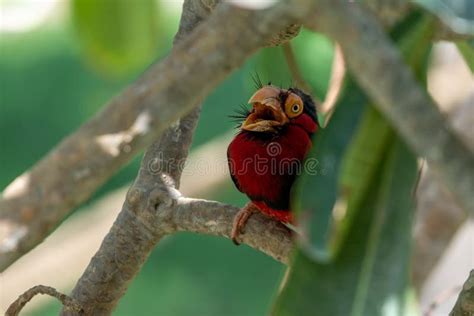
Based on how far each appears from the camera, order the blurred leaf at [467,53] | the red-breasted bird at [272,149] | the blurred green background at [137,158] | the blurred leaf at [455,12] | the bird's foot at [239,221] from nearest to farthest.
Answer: the blurred leaf at [455,12] < the blurred leaf at [467,53] < the bird's foot at [239,221] < the red-breasted bird at [272,149] < the blurred green background at [137,158]

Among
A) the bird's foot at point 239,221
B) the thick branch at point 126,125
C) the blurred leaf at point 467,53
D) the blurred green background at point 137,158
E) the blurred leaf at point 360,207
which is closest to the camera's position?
the thick branch at point 126,125

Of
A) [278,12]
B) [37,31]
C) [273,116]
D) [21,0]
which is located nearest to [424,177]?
[273,116]

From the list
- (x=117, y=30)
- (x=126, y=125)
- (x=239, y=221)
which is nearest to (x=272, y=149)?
(x=239, y=221)

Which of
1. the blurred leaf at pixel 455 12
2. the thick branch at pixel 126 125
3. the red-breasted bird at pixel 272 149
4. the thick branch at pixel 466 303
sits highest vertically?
the thick branch at pixel 126 125

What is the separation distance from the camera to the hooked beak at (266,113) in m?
Result: 2.11

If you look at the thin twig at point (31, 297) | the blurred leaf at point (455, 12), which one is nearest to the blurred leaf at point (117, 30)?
the thin twig at point (31, 297)

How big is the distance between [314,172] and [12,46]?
3528 millimetres

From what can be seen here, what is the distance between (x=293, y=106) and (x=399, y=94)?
136 cm

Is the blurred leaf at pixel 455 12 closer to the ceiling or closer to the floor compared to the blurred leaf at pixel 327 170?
closer to the ceiling

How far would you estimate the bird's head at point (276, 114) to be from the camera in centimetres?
213

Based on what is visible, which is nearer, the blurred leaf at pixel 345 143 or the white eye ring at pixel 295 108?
the blurred leaf at pixel 345 143

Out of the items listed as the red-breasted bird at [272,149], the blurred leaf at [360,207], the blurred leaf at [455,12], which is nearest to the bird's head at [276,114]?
the red-breasted bird at [272,149]

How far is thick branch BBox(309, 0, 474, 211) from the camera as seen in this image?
80 cm

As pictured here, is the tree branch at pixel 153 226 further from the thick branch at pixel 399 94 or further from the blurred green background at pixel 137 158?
the blurred green background at pixel 137 158
